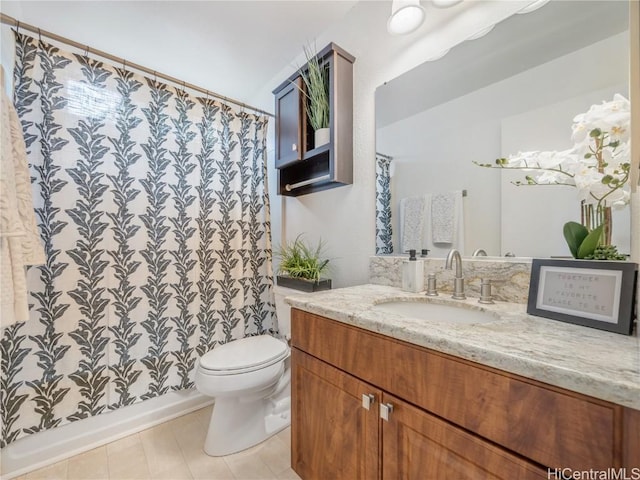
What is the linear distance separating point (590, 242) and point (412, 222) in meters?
0.60

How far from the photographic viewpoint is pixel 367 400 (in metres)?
0.76

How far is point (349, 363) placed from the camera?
82 cm

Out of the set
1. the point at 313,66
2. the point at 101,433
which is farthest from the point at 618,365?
the point at 101,433

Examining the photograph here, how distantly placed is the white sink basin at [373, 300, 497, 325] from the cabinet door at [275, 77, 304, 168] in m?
1.02

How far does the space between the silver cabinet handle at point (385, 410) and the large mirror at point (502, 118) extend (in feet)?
2.17

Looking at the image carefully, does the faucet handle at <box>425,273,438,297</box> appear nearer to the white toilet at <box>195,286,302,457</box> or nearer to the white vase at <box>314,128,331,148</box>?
the white toilet at <box>195,286,302,457</box>

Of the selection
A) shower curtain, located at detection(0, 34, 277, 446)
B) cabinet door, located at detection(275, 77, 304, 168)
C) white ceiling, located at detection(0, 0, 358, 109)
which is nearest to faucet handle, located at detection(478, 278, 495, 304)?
cabinet door, located at detection(275, 77, 304, 168)

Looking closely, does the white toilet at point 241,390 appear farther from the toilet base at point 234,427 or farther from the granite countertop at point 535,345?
the granite countertop at point 535,345

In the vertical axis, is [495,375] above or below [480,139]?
below

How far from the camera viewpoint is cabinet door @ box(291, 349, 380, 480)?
78 cm

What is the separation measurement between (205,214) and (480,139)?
4.84 ft

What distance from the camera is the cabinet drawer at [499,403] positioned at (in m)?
0.43

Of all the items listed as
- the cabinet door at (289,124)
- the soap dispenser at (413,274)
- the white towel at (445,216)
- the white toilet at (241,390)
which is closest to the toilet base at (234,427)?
the white toilet at (241,390)

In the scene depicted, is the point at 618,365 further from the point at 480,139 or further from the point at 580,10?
A: the point at 580,10
